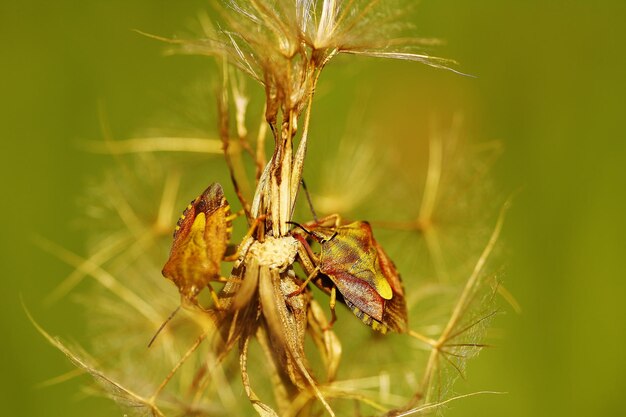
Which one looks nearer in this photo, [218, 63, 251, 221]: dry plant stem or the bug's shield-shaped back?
the bug's shield-shaped back

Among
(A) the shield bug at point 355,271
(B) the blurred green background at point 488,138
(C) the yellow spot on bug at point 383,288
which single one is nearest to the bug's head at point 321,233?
(A) the shield bug at point 355,271

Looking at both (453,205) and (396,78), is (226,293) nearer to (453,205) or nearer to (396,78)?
(453,205)

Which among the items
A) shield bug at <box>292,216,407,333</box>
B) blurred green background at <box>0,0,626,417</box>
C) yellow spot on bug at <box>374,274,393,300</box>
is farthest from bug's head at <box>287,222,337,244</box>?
blurred green background at <box>0,0,626,417</box>

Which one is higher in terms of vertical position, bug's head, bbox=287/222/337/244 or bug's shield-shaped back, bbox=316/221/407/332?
bug's head, bbox=287/222/337/244

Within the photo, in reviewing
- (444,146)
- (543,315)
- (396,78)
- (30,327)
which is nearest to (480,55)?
(396,78)

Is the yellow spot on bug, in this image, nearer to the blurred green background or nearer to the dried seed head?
the dried seed head

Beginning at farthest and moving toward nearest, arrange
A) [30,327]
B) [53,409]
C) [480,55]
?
[480,55]
[30,327]
[53,409]
